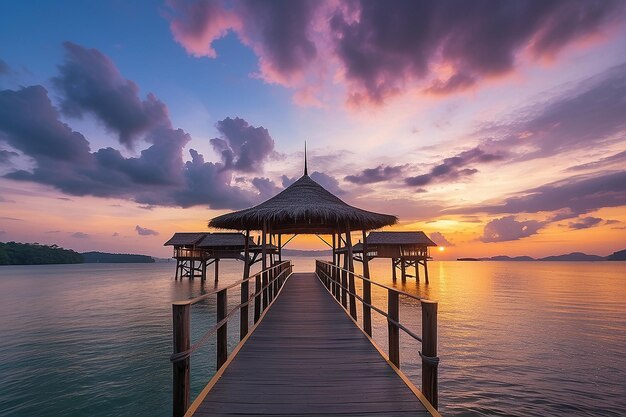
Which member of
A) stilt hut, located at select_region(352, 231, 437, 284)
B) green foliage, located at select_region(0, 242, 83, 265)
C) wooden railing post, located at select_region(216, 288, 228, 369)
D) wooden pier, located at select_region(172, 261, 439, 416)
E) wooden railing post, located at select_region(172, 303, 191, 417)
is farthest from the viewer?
green foliage, located at select_region(0, 242, 83, 265)

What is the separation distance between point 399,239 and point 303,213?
23.8 meters

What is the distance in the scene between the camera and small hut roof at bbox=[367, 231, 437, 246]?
32250 mm

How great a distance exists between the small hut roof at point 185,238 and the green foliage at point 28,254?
9416 cm

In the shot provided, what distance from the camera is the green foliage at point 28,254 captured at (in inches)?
4080

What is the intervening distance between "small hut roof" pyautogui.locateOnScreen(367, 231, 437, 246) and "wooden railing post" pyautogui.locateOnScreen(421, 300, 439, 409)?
96.1 ft

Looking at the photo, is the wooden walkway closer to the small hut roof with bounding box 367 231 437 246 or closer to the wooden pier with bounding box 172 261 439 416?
the wooden pier with bounding box 172 261 439 416

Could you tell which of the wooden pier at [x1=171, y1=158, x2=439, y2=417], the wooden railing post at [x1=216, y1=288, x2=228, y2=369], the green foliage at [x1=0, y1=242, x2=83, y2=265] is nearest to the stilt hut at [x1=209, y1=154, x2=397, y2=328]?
the wooden pier at [x1=171, y1=158, x2=439, y2=417]

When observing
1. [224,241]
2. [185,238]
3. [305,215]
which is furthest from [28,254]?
[305,215]

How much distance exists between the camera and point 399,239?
32.6 metres

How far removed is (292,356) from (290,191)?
28.1 feet

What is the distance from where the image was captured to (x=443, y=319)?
1605 centimetres

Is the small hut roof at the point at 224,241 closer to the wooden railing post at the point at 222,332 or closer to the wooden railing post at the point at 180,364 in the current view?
the wooden railing post at the point at 222,332

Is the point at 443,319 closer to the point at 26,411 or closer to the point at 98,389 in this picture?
the point at 98,389

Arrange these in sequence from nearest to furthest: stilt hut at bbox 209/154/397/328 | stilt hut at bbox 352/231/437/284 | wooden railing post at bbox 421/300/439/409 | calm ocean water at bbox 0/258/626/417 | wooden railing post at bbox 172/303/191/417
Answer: wooden railing post at bbox 172/303/191/417 < wooden railing post at bbox 421/300/439/409 < calm ocean water at bbox 0/258/626/417 < stilt hut at bbox 209/154/397/328 < stilt hut at bbox 352/231/437/284
